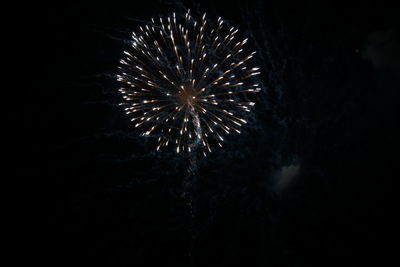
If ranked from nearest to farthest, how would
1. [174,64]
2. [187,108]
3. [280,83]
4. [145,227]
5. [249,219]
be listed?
[174,64], [187,108], [280,83], [145,227], [249,219]

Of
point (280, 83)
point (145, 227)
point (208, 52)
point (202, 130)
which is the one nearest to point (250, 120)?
point (280, 83)

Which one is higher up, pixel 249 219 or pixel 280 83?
pixel 280 83

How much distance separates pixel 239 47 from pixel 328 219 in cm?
1217

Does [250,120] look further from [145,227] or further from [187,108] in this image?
[145,227]

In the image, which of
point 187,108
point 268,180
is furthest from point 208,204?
point 187,108

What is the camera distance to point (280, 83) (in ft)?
40.0

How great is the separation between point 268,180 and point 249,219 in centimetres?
261

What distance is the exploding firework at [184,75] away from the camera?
8.26 metres

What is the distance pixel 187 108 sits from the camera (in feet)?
28.8

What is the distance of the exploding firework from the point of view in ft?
27.1

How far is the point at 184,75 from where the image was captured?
838cm

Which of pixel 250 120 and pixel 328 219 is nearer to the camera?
pixel 250 120

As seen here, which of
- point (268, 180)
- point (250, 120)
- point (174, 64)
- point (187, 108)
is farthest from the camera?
point (268, 180)

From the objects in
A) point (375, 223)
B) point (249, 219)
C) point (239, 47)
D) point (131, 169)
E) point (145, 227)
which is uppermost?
point (131, 169)
